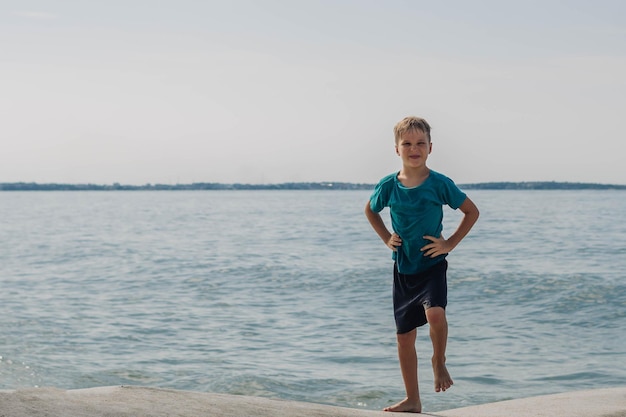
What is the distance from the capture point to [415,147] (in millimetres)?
4992

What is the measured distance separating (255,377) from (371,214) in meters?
4.02

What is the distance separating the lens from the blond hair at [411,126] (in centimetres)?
502

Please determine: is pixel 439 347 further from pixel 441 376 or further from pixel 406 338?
pixel 406 338

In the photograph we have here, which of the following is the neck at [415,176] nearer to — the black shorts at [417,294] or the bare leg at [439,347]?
the black shorts at [417,294]

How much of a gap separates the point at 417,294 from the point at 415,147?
0.92 m

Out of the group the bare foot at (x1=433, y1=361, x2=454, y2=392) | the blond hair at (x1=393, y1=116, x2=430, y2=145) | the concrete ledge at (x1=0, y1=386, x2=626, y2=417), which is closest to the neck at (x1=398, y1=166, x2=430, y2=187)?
the blond hair at (x1=393, y1=116, x2=430, y2=145)

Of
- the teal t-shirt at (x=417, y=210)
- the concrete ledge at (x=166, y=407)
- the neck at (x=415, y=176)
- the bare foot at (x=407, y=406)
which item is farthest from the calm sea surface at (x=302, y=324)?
the neck at (x=415, y=176)

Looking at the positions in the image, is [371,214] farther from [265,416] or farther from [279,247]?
[279,247]

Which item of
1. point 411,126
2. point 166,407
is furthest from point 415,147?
point 166,407

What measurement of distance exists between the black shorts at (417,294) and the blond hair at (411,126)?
0.83 meters

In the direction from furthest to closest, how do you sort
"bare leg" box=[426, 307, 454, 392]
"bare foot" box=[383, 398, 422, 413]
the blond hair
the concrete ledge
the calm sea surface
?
1. the calm sea surface
2. "bare foot" box=[383, 398, 422, 413]
3. the blond hair
4. "bare leg" box=[426, 307, 454, 392]
5. the concrete ledge

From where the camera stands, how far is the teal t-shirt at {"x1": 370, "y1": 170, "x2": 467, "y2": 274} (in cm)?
498

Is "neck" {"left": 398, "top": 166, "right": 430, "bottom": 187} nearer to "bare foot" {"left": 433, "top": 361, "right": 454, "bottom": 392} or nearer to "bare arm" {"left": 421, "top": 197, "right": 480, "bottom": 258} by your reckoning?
"bare arm" {"left": 421, "top": 197, "right": 480, "bottom": 258}

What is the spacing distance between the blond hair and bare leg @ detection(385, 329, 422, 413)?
1.28 m
